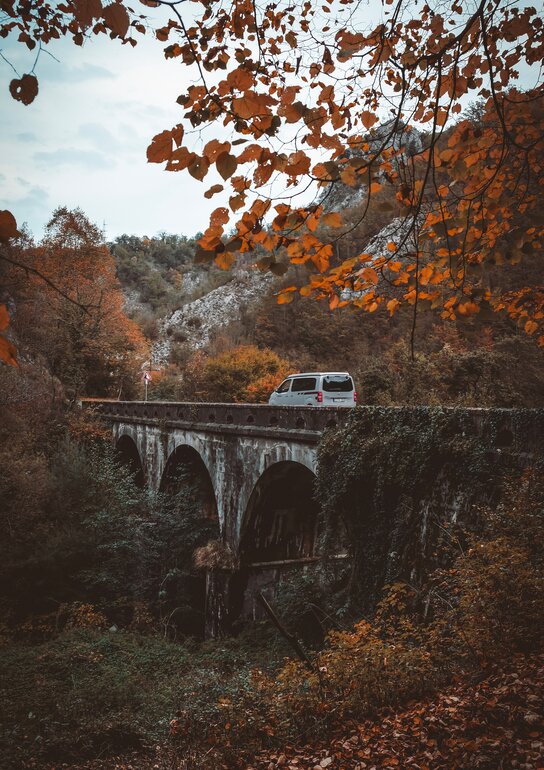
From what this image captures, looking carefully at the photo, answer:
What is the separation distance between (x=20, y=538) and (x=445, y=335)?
647 inches

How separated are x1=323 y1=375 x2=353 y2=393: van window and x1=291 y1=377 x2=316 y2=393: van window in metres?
0.45

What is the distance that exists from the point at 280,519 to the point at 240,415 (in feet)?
8.73

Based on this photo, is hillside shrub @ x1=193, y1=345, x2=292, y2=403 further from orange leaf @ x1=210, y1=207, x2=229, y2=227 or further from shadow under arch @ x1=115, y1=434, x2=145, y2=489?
orange leaf @ x1=210, y1=207, x2=229, y2=227

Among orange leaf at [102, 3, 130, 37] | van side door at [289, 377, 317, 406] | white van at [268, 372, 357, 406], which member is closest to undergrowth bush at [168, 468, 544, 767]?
orange leaf at [102, 3, 130, 37]

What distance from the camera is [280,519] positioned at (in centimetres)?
1123

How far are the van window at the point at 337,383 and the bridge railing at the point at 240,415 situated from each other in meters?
2.83

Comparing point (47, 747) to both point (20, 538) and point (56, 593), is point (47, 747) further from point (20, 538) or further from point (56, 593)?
point (20, 538)

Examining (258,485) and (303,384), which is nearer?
(258,485)

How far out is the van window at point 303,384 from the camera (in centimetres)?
1332

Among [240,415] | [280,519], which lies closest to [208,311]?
[240,415]

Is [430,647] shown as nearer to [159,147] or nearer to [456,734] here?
[456,734]

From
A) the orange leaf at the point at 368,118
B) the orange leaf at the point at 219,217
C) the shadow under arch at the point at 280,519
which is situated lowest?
the shadow under arch at the point at 280,519

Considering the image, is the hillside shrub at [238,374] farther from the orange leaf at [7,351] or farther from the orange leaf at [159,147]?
the orange leaf at [7,351]

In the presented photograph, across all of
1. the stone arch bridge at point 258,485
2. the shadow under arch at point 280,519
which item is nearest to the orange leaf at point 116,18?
the stone arch bridge at point 258,485
